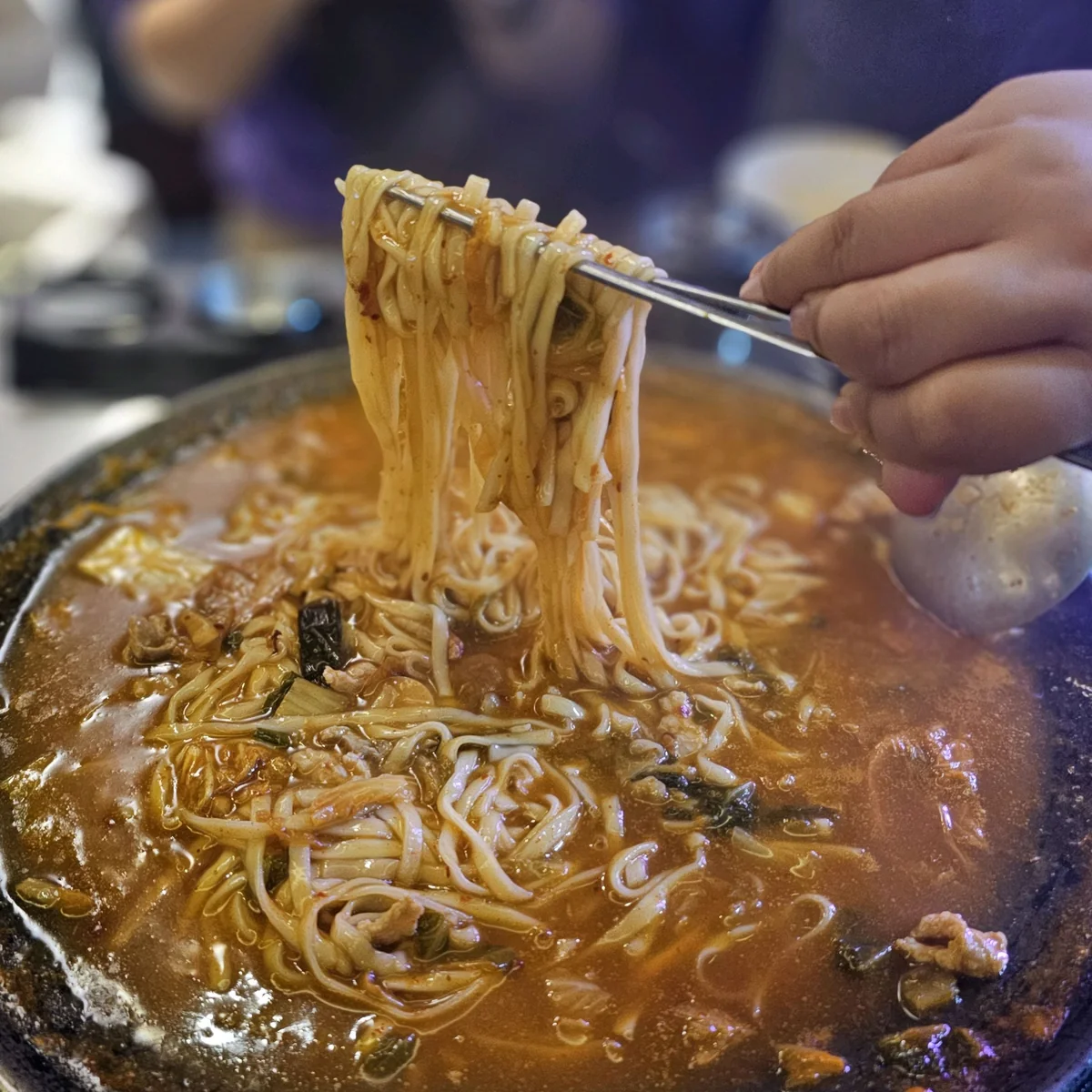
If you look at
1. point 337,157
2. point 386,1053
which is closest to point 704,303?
point 386,1053

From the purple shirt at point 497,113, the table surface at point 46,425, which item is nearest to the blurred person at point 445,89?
the purple shirt at point 497,113

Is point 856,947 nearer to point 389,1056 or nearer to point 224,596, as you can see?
point 389,1056

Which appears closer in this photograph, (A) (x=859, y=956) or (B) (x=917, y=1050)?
(B) (x=917, y=1050)

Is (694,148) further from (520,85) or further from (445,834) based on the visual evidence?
(445,834)

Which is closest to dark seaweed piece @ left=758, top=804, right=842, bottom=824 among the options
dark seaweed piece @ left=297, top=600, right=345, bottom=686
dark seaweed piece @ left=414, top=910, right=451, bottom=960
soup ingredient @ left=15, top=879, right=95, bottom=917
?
dark seaweed piece @ left=414, top=910, right=451, bottom=960

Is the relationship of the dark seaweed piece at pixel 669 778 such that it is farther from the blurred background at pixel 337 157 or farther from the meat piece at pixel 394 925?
the blurred background at pixel 337 157

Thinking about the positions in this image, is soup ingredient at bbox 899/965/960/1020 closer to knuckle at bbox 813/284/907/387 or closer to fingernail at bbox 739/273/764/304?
knuckle at bbox 813/284/907/387
